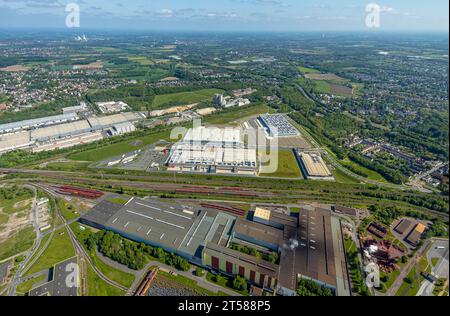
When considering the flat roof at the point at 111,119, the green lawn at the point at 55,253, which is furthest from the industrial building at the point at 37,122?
the green lawn at the point at 55,253

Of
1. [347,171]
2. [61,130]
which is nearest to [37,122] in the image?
[61,130]

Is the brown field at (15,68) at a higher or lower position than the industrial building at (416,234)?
higher

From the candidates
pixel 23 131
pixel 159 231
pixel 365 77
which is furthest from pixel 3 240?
pixel 365 77

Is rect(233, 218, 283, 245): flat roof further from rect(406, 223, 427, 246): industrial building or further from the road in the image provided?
the road

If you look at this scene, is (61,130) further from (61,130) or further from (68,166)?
(68,166)

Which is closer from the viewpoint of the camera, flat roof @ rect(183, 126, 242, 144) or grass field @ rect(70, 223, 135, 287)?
grass field @ rect(70, 223, 135, 287)

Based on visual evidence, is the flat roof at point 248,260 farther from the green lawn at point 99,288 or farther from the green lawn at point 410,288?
the green lawn at point 410,288

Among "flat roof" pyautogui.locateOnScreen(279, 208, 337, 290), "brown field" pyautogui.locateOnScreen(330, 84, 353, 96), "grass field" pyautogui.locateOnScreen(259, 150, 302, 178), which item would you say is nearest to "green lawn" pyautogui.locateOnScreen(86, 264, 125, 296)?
"flat roof" pyautogui.locateOnScreen(279, 208, 337, 290)

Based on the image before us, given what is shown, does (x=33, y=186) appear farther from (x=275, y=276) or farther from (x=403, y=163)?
(x=403, y=163)
